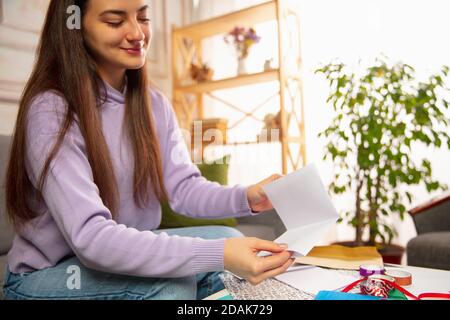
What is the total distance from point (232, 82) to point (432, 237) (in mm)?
906

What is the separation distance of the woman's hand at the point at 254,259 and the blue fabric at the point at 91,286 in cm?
9

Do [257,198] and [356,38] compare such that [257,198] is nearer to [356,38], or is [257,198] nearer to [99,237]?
[99,237]

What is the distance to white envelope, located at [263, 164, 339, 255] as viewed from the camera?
0.54 metres

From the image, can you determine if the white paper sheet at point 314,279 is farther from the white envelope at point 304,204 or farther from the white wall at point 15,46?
the white wall at point 15,46

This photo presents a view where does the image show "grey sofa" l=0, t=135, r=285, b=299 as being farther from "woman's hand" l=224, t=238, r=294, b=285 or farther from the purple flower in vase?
the purple flower in vase

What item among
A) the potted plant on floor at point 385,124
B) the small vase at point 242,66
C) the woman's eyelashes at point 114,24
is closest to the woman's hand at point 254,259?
the woman's eyelashes at point 114,24

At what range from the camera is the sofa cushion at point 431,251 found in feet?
3.26

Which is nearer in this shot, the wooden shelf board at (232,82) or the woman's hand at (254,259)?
the woman's hand at (254,259)

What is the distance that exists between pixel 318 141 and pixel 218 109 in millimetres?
566

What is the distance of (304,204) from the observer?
57 centimetres

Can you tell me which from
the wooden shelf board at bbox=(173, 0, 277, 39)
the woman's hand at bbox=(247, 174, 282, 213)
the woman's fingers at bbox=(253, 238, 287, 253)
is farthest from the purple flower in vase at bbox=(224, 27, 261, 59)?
the woman's fingers at bbox=(253, 238, 287, 253)

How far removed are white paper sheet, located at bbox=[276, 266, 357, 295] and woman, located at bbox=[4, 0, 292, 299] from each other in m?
0.09

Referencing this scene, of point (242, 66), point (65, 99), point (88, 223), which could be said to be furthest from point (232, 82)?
point (88, 223)

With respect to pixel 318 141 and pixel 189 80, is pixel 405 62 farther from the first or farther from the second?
pixel 189 80
